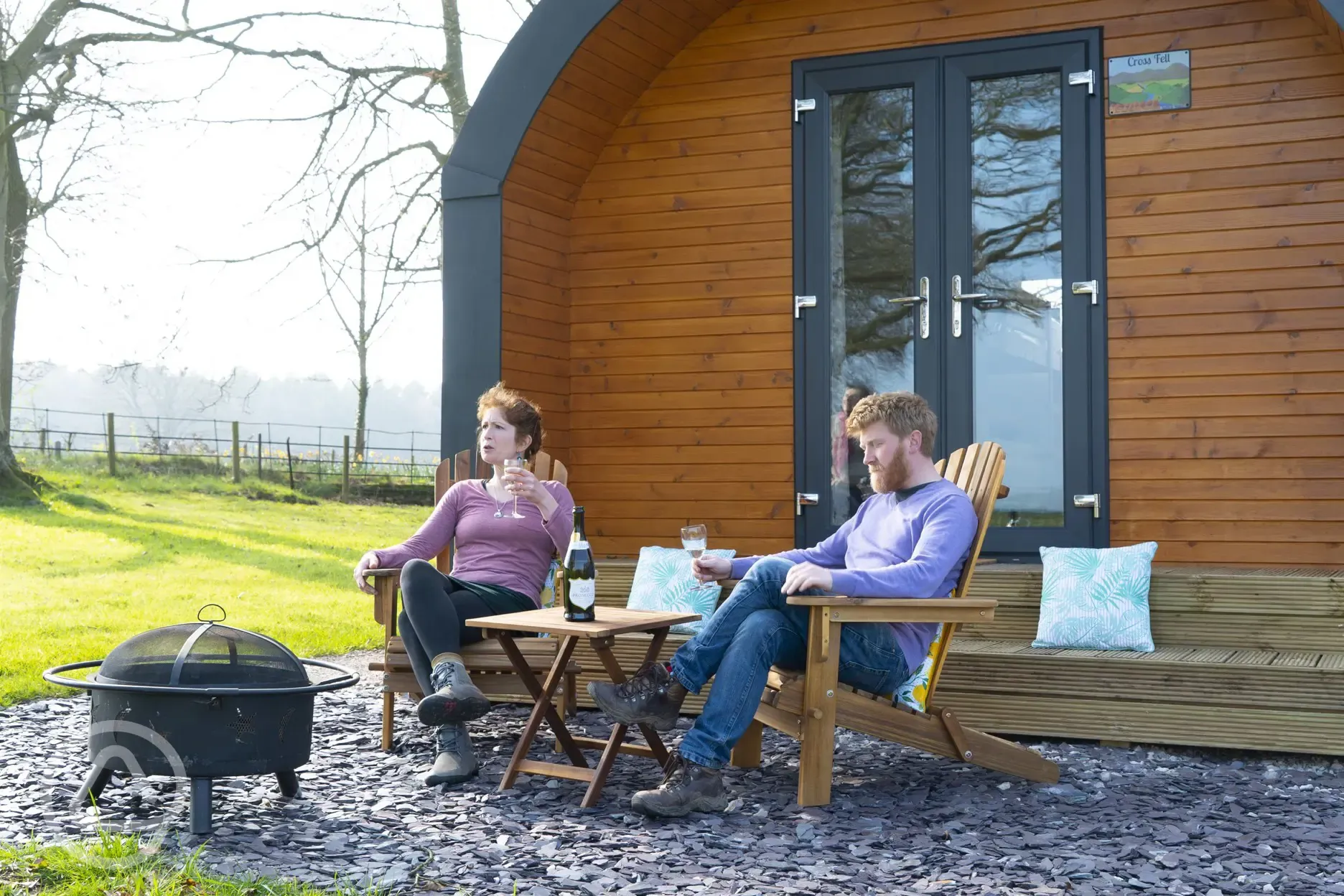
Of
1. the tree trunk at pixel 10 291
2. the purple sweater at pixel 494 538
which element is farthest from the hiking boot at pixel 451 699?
the tree trunk at pixel 10 291

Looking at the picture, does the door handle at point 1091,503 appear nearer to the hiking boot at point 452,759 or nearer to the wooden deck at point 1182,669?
the wooden deck at point 1182,669

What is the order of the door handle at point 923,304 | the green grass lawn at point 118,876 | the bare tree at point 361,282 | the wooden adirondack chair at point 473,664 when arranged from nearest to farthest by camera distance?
the green grass lawn at point 118,876
the wooden adirondack chair at point 473,664
the door handle at point 923,304
the bare tree at point 361,282

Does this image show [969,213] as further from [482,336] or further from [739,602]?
[739,602]

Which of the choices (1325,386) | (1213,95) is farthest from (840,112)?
(1325,386)

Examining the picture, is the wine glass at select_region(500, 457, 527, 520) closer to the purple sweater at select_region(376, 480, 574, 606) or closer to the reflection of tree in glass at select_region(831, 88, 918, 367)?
the purple sweater at select_region(376, 480, 574, 606)

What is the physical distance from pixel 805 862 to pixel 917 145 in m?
3.29

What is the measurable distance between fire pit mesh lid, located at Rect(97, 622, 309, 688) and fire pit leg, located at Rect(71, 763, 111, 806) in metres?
0.26

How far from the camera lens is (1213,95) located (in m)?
4.77

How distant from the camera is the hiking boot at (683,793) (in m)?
3.11

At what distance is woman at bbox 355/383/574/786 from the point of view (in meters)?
3.69

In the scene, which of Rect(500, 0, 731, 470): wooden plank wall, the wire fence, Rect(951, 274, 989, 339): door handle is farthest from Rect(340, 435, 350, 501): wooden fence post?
Rect(951, 274, 989, 339): door handle

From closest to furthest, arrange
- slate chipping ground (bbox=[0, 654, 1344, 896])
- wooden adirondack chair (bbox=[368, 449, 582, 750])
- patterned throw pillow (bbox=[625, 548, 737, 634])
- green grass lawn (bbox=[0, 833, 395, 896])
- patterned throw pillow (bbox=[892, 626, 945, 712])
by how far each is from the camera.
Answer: green grass lawn (bbox=[0, 833, 395, 896])
slate chipping ground (bbox=[0, 654, 1344, 896])
patterned throw pillow (bbox=[892, 626, 945, 712])
wooden adirondack chair (bbox=[368, 449, 582, 750])
patterned throw pillow (bbox=[625, 548, 737, 634])

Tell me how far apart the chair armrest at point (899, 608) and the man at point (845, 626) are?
37 millimetres

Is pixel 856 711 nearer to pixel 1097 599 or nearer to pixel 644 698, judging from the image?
pixel 644 698
